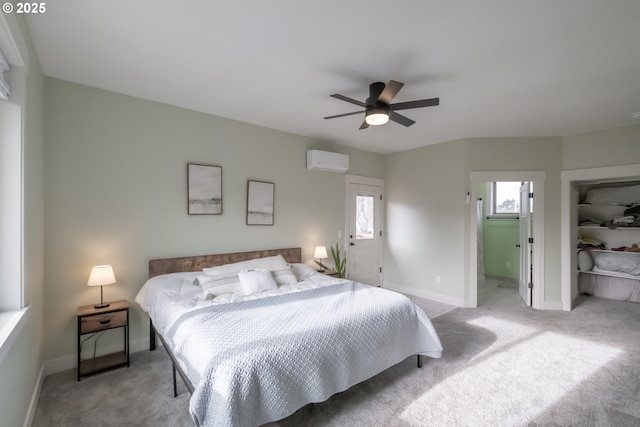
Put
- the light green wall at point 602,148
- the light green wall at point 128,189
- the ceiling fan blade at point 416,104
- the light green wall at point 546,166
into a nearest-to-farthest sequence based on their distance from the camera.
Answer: the ceiling fan blade at point 416,104
the light green wall at point 128,189
the light green wall at point 602,148
the light green wall at point 546,166

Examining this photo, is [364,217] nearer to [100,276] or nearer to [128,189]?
[128,189]

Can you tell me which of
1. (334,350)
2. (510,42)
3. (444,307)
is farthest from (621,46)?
(444,307)

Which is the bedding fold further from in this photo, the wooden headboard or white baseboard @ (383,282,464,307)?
white baseboard @ (383,282,464,307)

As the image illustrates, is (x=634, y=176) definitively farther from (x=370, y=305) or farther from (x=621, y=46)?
(x=370, y=305)

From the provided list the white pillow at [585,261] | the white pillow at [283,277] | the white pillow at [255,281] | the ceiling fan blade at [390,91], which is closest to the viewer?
the ceiling fan blade at [390,91]

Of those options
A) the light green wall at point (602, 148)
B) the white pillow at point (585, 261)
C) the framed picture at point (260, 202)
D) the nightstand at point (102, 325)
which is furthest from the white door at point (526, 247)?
the nightstand at point (102, 325)

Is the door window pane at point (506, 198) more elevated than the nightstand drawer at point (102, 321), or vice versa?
the door window pane at point (506, 198)

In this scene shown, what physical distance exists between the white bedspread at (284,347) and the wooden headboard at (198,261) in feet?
2.47

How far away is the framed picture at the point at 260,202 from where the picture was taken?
3.88 m

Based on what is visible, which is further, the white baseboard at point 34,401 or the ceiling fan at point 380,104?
the ceiling fan at point 380,104

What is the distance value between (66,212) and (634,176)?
661 cm

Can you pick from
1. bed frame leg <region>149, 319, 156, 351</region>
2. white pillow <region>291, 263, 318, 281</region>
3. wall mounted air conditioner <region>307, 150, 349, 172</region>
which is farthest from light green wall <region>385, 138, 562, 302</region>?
bed frame leg <region>149, 319, 156, 351</region>

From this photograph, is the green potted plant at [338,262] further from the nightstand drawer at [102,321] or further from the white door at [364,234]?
the nightstand drawer at [102,321]

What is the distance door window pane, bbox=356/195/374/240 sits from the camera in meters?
5.34
